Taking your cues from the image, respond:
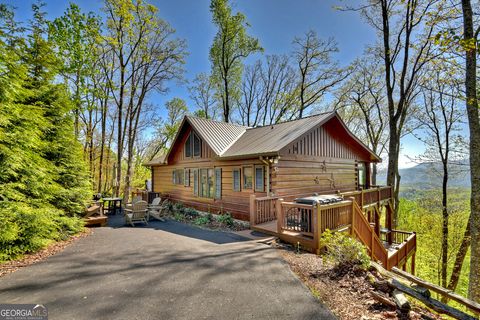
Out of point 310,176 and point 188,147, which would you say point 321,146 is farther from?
point 188,147


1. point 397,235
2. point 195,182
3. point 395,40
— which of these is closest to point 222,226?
point 195,182

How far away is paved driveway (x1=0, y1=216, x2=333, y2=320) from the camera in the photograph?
10.8ft

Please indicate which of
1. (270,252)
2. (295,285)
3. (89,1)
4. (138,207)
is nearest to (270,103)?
(89,1)

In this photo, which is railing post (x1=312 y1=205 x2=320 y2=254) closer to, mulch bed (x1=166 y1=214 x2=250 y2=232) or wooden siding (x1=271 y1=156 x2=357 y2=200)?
wooden siding (x1=271 y1=156 x2=357 y2=200)

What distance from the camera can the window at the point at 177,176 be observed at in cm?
1434

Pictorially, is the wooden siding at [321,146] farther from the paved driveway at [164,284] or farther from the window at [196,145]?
the window at [196,145]

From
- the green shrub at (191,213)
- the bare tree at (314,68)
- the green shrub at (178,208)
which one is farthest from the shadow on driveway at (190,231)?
the bare tree at (314,68)

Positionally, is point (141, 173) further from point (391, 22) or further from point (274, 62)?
point (391, 22)

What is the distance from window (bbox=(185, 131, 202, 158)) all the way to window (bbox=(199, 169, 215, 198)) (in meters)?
1.19

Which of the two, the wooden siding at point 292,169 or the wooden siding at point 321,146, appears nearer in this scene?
the wooden siding at point 292,169

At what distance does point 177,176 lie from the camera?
14.7 m

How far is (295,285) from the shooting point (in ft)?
13.5

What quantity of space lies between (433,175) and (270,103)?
54.6 ft

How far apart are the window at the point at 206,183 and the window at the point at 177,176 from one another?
2.19 metres
